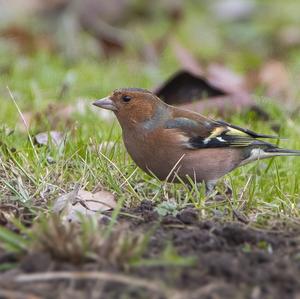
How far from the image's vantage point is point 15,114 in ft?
21.9

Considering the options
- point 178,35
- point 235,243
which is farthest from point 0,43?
point 235,243

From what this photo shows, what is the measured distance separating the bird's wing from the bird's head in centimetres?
17

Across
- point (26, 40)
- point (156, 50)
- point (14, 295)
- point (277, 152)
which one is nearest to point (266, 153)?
point (277, 152)

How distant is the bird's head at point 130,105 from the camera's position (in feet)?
17.7

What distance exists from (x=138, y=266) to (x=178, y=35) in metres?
8.56

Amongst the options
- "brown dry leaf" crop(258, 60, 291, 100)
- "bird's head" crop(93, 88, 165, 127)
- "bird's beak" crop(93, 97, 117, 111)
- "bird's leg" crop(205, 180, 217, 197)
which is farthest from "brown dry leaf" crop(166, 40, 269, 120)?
"bird's leg" crop(205, 180, 217, 197)

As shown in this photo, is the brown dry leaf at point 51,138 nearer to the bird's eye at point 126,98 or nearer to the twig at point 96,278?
the bird's eye at point 126,98

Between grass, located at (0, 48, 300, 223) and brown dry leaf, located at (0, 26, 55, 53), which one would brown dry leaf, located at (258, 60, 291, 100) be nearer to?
grass, located at (0, 48, 300, 223)

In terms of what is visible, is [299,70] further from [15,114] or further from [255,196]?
[255,196]

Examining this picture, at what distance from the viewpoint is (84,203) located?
14.7 feet

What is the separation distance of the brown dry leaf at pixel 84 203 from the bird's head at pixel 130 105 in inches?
33.8

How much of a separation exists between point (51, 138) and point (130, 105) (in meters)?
0.58

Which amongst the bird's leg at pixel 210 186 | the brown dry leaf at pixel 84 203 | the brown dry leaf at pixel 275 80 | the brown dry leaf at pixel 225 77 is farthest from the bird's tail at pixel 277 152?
the brown dry leaf at pixel 275 80

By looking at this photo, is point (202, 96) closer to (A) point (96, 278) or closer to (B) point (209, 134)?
(B) point (209, 134)
